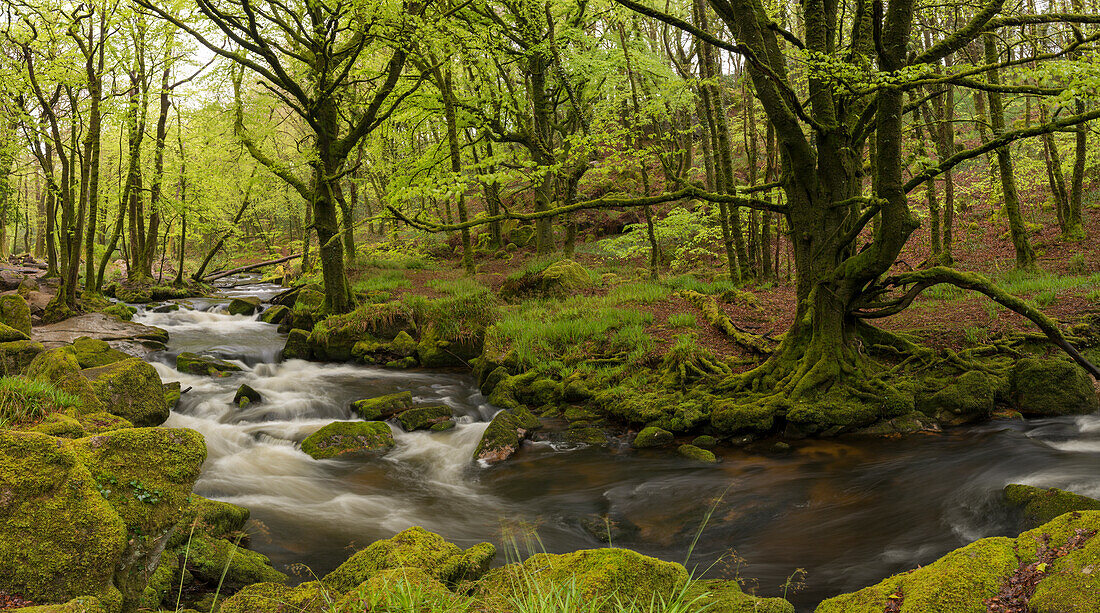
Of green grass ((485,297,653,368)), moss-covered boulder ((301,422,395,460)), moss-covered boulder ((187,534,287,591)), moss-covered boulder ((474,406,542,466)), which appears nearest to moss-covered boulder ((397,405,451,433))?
moss-covered boulder ((301,422,395,460))

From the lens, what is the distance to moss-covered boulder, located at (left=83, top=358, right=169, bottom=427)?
730 centimetres

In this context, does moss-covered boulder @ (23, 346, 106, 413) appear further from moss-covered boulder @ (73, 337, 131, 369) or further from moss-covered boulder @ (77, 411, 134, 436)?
moss-covered boulder @ (73, 337, 131, 369)

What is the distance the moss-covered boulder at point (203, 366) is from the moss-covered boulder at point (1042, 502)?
13.4 meters

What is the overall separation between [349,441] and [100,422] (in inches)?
126

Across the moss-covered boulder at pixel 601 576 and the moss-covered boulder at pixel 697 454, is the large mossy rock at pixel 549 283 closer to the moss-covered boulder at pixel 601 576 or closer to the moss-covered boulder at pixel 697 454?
the moss-covered boulder at pixel 697 454

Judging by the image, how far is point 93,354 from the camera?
975 centimetres

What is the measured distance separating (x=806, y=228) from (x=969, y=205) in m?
20.8

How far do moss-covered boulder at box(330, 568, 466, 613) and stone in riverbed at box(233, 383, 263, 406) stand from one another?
868 centimetres

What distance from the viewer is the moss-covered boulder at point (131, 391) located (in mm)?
7305

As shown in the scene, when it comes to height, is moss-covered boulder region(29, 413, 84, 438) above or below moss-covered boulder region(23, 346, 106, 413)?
below

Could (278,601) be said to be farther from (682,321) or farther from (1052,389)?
(1052,389)

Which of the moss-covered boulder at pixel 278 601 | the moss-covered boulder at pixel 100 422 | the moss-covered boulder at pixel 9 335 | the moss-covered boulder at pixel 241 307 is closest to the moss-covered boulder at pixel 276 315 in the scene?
the moss-covered boulder at pixel 241 307

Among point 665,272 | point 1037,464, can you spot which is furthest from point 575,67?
point 1037,464

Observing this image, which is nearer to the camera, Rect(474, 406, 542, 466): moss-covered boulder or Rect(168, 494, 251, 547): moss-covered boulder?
Rect(168, 494, 251, 547): moss-covered boulder
